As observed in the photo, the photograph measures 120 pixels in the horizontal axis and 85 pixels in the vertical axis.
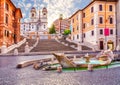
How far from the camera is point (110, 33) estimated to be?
49.8 m

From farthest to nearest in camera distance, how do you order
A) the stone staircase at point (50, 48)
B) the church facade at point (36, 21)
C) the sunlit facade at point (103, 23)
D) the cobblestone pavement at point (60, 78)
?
the church facade at point (36, 21) → the sunlit facade at point (103, 23) → the stone staircase at point (50, 48) → the cobblestone pavement at point (60, 78)

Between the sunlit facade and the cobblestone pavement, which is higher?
the sunlit facade

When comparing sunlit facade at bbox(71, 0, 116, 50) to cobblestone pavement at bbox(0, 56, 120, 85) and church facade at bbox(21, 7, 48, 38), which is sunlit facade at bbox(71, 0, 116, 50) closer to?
cobblestone pavement at bbox(0, 56, 120, 85)

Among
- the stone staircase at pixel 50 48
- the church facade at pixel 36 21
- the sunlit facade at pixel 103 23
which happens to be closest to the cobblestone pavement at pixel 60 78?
the stone staircase at pixel 50 48

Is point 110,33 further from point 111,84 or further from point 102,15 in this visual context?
point 111,84

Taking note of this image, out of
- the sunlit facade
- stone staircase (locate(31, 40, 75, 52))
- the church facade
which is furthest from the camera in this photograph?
the church facade

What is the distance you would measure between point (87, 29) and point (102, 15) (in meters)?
6.94

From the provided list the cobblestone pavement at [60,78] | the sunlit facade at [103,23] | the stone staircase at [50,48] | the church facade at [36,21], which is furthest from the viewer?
the church facade at [36,21]

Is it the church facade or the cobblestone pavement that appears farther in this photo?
the church facade

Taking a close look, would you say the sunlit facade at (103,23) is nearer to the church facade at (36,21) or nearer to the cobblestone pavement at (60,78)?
the cobblestone pavement at (60,78)

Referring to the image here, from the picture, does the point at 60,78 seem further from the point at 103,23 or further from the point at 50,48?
the point at 103,23

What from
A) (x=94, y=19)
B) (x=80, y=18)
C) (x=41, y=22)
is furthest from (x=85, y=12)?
(x=41, y=22)

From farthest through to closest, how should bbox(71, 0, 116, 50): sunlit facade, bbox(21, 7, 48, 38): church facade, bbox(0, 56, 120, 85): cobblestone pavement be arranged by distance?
bbox(21, 7, 48, 38): church facade → bbox(71, 0, 116, 50): sunlit facade → bbox(0, 56, 120, 85): cobblestone pavement

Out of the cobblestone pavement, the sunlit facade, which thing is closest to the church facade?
the sunlit facade
